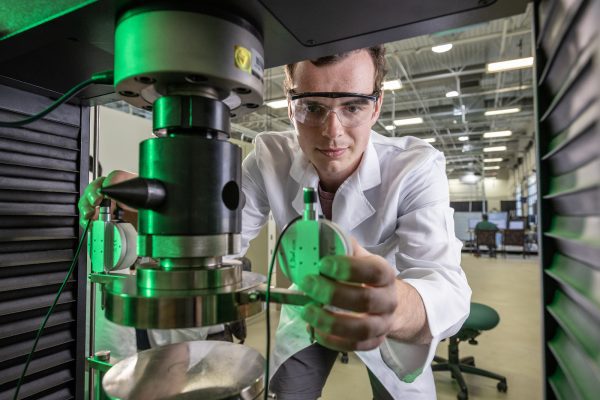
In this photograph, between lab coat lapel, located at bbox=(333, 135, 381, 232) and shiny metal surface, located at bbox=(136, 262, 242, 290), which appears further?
lab coat lapel, located at bbox=(333, 135, 381, 232)

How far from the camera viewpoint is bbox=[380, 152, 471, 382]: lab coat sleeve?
0.60 meters

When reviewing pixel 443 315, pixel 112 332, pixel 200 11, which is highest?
pixel 200 11

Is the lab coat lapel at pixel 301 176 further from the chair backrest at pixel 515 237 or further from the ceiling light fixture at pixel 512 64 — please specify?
the chair backrest at pixel 515 237

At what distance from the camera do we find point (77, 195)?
715 millimetres

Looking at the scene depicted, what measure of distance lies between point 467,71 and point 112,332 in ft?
19.9

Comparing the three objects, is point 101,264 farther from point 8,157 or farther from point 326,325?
point 326,325

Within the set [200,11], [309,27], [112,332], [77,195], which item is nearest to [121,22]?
[200,11]

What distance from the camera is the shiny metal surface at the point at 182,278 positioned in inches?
14.3

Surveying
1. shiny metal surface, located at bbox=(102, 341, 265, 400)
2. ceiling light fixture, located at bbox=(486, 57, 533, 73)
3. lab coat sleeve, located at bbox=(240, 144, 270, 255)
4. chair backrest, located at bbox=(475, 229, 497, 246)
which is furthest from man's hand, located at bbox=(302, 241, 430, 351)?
chair backrest, located at bbox=(475, 229, 497, 246)

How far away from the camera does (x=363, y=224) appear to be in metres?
1.02

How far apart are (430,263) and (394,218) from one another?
25 cm

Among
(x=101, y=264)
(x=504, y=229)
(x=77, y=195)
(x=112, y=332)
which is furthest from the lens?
(x=504, y=229)

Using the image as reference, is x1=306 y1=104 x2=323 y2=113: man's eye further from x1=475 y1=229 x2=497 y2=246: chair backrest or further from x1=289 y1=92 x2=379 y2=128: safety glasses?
x1=475 y1=229 x2=497 y2=246: chair backrest

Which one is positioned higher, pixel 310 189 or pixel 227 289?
pixel 310 189
